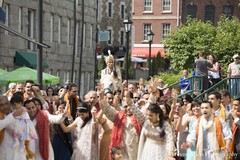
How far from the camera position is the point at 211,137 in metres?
14.5

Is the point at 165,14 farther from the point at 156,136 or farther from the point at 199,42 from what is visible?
the point at 156,136

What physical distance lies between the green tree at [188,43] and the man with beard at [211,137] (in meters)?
32.5

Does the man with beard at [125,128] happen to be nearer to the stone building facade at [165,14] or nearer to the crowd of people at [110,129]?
the crowd of people at [110,129]

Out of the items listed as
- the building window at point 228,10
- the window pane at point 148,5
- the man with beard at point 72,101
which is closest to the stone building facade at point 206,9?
the building window at point 228,10

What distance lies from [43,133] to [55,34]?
27961 millimetres

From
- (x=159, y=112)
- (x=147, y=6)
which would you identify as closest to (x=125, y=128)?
(x=159, y=112)

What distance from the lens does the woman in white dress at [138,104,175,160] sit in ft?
43.7

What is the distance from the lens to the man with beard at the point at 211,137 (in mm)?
14438

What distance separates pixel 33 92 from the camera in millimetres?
15828

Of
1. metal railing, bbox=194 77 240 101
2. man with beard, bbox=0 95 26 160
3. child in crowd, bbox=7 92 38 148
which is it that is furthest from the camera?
metal railing, bbox=194 77 240 101

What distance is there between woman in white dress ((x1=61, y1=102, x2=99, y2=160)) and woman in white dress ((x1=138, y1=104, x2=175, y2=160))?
1.56m

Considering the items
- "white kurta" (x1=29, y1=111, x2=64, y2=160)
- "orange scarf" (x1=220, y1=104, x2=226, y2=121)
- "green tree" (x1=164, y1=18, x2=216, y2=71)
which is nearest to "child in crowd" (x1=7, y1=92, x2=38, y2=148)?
"white kurta" (x1=29, y1=111, x2=64, y2=160)

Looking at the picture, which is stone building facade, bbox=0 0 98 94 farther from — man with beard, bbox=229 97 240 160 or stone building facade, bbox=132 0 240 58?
stone building facade, bbox=132 0 240 58

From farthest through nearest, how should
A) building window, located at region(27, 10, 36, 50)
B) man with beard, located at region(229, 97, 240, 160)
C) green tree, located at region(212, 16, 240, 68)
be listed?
green tree, located at region(212, 16, 240, 68)
building window, located at region(27, 10, 36, 50)
man with beard, located at region(229, 97, 240, 160)
